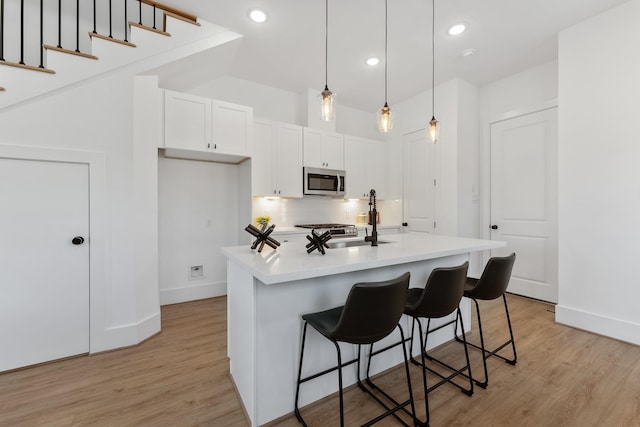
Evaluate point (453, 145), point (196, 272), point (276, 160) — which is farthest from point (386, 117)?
point (196, 272)

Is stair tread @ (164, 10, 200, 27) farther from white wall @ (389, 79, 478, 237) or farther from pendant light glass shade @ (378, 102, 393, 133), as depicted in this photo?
white wall @ (389, 79, 478, 237)

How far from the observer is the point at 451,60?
3.42 m

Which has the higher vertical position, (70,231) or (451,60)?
(451,60)

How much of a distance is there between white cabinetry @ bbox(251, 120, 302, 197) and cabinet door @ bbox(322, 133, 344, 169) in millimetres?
463

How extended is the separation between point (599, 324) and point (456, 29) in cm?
326

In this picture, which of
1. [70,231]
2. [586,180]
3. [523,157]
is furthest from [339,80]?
[70,231]

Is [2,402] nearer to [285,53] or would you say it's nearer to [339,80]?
[285,53]

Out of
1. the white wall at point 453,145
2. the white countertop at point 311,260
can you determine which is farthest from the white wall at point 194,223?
the white wall at point 453,145

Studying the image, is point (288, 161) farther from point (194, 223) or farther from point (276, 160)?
point (194, 223)

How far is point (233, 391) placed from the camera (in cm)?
184

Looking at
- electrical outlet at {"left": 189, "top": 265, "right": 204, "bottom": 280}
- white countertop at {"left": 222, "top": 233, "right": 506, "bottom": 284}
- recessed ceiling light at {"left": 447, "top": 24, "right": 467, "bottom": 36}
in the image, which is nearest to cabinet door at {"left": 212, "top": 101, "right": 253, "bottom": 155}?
electrical outlet at {"left": 189, "top": 265, "right": 204, "bottom": 280}

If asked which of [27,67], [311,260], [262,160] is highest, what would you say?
[27,67]

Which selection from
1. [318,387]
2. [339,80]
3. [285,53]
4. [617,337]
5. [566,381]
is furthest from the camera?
[339,80]

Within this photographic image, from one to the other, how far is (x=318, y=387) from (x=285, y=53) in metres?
3.40
